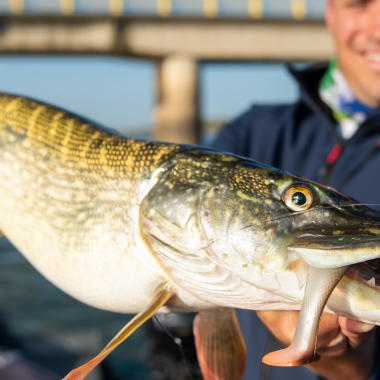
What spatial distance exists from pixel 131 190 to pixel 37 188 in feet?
1.22

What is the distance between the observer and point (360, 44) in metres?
2.14

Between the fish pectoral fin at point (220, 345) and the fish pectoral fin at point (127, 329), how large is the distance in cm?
17

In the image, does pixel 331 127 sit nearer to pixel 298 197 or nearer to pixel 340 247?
pixel 298 197

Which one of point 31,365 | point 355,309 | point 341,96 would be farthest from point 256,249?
point 31,365

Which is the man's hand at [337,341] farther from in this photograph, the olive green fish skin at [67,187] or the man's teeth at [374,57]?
the man's teeth at [374,57]

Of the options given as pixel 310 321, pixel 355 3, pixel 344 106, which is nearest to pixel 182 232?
pixel 310 321

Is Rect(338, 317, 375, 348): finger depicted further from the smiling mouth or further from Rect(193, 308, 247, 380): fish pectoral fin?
the smiling mouth

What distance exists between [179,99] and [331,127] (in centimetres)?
967

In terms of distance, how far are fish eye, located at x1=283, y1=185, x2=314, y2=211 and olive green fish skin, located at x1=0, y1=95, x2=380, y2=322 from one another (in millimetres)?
14

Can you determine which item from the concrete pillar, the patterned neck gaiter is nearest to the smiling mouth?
the patterned neck gaiter

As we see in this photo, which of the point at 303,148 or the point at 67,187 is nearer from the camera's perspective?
the point at 67,187

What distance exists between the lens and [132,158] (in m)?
1.37

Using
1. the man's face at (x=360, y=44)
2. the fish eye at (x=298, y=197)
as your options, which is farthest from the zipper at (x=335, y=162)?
the fish eye at (x=298, y=197)

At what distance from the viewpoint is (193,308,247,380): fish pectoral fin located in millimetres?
1364
